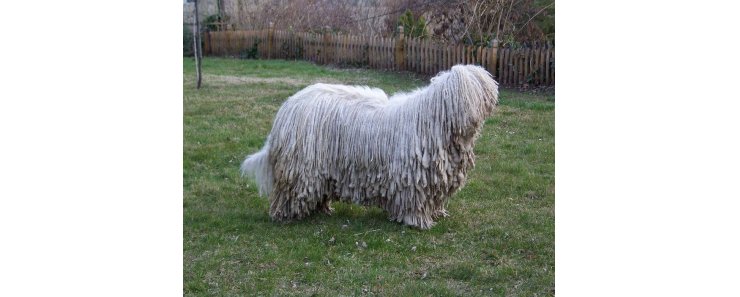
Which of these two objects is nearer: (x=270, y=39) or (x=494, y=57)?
(x=494, y=57)

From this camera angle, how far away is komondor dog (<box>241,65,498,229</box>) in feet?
14.8

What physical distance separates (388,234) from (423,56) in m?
3.16

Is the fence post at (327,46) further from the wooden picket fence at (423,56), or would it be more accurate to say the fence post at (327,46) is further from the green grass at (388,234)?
the green grass at (388,234)

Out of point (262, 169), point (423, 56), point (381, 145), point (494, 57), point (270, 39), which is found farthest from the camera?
point (270, 39)

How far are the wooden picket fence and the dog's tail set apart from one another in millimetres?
2498

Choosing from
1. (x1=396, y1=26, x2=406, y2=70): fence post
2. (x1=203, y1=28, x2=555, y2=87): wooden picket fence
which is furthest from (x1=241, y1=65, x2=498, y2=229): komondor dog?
(x1=396, y1=26, x2=406, y2=70): fence post

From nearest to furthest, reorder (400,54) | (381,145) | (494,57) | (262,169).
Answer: (381,145) < (262,169) < (494,57) < (400,54)

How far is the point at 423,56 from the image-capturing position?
24.8ft

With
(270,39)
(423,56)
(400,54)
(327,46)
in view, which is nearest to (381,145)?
(423,56)

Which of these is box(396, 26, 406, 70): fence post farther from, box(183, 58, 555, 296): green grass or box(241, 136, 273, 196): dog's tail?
box(241, 136, 273, 196): dog's tail

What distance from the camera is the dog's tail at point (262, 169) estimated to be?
4924mm

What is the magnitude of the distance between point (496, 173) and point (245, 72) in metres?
5.40

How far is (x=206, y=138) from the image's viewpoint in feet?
22.7

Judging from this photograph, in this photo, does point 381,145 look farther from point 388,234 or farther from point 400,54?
point 400,54
